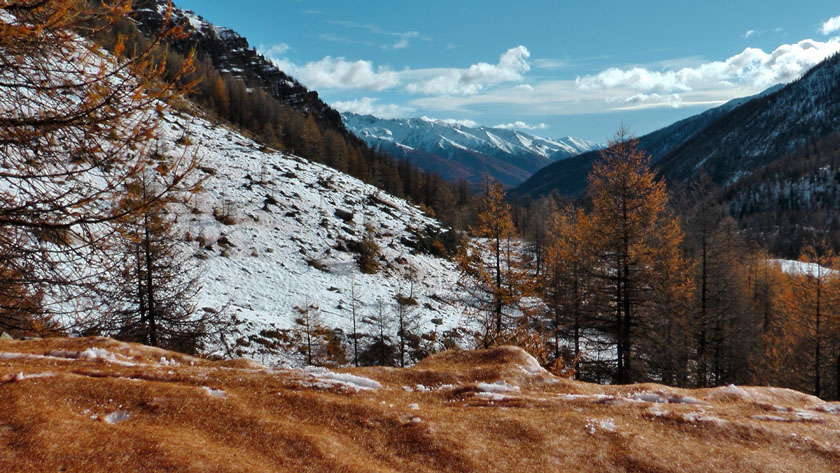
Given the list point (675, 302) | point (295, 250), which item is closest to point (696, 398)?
point (675, 302)

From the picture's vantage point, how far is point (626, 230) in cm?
1750

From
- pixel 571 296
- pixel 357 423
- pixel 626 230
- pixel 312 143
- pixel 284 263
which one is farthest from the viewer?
pixel 312 143

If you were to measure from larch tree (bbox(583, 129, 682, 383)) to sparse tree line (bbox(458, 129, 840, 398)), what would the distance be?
0.05 meters

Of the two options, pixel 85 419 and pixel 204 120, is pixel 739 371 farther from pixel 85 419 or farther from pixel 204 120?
pixel 204 120

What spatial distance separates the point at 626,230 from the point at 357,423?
14.9 m

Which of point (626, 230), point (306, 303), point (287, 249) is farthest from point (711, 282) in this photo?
point (287, 249)

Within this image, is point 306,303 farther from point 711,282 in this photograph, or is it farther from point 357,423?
point 711,282

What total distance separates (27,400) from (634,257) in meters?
19.3

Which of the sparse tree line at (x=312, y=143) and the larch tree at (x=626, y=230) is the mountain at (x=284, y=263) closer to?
the larch tree at (x=626, y=230)

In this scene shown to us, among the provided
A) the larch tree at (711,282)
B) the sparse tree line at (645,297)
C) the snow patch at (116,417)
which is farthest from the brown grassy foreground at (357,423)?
the larch tree at (711,282)

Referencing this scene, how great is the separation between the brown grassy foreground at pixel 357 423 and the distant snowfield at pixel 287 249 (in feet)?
53.5

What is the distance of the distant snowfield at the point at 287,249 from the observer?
109 ft

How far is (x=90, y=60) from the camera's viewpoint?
6039mm

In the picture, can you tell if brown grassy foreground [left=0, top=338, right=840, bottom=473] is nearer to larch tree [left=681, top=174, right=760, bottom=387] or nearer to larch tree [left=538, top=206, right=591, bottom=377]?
larch tree [left=538, top=206, right=591, bottom=377]
